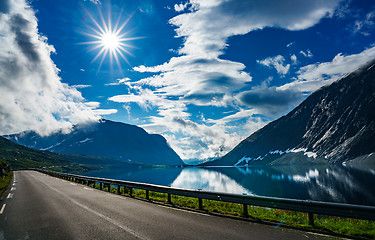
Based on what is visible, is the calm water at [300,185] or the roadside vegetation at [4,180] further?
the calm water at [300,185]

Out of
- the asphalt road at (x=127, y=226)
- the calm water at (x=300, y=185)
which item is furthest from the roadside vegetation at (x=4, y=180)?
the calm water at (x=300, y=185)

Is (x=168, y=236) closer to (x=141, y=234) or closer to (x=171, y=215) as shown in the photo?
(x=141, y=234)

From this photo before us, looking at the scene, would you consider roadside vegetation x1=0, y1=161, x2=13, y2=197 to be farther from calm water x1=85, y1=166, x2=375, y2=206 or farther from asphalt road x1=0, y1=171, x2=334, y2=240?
calm water x1=85, y1=166, x2=375, y2=206

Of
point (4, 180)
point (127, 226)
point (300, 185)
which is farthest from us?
point (300, 185)

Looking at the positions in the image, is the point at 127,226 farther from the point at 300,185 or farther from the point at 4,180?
the point at 300,185

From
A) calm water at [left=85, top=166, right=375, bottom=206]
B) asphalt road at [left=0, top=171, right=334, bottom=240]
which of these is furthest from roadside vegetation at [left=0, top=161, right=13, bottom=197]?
calm water at [left=85, top=166, right=375, bottom=206]

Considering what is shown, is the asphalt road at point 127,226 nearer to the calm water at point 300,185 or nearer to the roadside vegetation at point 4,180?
the roadside vegetation at point 4,180

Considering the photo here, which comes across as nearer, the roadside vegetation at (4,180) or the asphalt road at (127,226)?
the asphalt road at (127,226)

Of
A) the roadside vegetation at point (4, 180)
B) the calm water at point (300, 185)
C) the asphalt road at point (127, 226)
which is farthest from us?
the calm water at point (300, 185)

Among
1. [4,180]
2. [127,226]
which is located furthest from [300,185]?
[4,180]

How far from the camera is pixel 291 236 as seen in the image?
6980 millimetres

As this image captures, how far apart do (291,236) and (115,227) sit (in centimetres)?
593

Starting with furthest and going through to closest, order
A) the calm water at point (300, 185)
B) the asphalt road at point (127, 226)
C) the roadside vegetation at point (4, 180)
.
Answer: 1. the calm water at point (300, 185)
2. the roadside vegetation at point (4, 180)
3. the asphalt road at point (127, 226)

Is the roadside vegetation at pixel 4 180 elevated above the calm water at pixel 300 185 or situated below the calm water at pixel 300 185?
above
